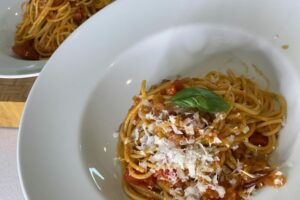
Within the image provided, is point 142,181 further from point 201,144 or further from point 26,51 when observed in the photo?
point 26,51

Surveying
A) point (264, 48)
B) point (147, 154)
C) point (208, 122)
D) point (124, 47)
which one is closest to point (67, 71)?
point (124, 47)

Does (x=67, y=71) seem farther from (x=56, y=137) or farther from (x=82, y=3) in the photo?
(x=82, y=3)

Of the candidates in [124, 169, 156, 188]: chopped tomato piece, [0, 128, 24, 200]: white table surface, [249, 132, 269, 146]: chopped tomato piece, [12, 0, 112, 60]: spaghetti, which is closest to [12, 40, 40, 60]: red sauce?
[12, 0, 112, 60]: spaghetti

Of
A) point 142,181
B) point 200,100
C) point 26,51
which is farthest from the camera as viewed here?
point 26,51

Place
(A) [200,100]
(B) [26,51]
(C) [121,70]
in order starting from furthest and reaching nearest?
(B) [26,51] → (C) [121,70] → (A) [200,100]

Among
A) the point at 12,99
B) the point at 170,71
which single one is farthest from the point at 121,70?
the point at 12,99

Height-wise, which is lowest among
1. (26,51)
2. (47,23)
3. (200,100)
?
(26,51)
